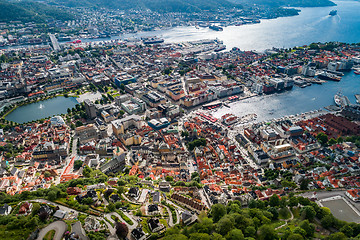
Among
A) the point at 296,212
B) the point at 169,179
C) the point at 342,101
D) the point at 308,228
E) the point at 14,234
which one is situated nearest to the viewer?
the point at 14,234

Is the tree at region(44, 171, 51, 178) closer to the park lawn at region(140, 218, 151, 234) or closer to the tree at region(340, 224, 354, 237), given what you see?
the park lawn at region(140, 218, 151, 234)

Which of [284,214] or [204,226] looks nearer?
[204,226]

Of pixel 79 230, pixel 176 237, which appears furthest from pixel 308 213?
pixel 79 230

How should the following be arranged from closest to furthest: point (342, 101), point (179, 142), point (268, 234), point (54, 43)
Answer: point (268, 234), point (179, 142), point (342, 101), point (54, 43)

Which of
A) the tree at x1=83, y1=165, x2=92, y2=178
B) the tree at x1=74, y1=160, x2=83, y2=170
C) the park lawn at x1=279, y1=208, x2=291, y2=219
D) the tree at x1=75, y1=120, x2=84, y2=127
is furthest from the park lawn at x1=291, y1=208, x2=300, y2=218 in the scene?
the tree at x1=75, y1=120, x2=84, y2=127

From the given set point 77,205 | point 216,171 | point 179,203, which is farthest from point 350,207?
point 77,205

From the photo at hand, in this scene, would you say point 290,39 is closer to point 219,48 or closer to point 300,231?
point 219,48
